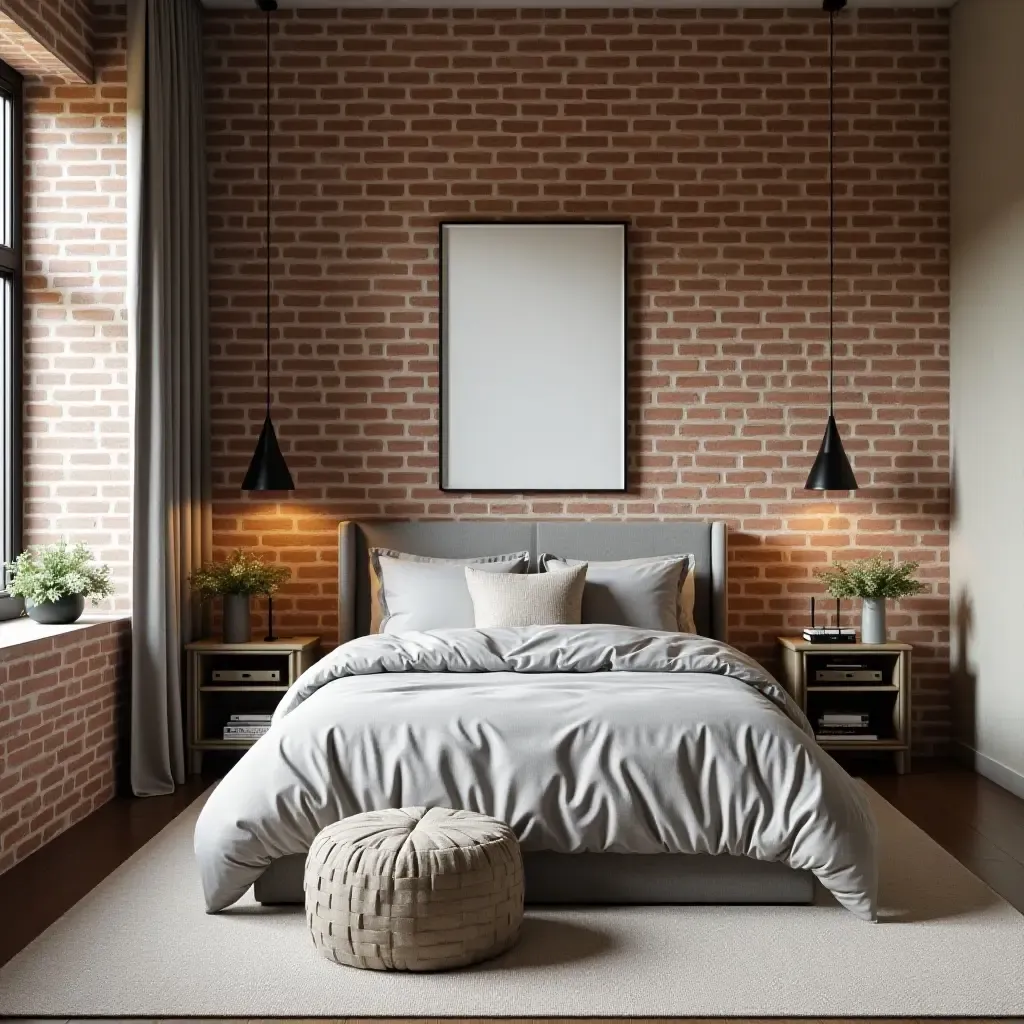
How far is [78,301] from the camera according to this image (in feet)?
16.7

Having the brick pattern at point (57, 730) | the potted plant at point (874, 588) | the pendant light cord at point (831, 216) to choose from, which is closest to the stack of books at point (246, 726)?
the brick pattern at point (57, 730)

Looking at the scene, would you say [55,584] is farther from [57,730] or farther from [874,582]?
[874,582]

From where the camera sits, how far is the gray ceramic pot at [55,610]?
462 centimetres

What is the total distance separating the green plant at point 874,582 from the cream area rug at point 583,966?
1913mm

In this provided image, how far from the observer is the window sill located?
4043 millimetres

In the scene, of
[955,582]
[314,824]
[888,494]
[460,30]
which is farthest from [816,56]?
[314,824]

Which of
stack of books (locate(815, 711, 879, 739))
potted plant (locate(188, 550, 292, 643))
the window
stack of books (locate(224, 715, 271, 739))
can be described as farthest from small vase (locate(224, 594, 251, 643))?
stack of books (locate(815, 711, 879, 739))

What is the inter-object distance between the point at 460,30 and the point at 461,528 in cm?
241

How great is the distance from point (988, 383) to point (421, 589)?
2.69 meters

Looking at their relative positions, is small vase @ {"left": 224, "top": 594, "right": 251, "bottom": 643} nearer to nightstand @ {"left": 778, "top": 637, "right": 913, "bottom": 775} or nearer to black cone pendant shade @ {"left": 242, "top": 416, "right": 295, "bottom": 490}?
black cone pendant shade @ {"left": 242, "top": 416, "right": 295, "bottom": 490}

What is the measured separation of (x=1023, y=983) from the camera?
291cm

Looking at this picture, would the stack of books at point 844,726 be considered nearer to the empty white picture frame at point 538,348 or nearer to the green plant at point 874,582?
the green plant at point 874,582

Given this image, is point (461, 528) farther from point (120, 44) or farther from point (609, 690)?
point (120, 44)

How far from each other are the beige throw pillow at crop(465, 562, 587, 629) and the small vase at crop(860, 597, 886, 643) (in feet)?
4.52
